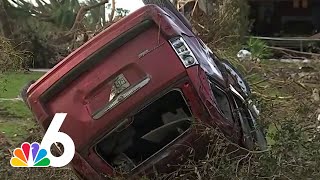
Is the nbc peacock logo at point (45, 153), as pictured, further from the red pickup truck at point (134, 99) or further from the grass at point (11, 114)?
the grass at point (11, 114)

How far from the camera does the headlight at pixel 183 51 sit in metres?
4.88

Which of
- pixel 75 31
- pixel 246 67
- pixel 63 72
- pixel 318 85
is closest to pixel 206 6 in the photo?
pixel 75 31

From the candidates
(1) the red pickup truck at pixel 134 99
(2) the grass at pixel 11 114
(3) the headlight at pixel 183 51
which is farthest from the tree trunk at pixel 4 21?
(3) the headlight at pixel 183 51

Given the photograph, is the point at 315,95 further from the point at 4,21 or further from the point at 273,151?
the point at 4,21

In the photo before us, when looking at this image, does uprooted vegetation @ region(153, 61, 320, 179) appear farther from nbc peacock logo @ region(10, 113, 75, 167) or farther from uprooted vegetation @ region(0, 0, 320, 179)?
nbc peacock logo @ region(10, 113, 75, 167)

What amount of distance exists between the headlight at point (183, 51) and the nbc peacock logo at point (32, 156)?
1402 mm

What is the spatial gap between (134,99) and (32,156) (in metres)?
1.07

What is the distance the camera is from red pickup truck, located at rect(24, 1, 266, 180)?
4855 mm

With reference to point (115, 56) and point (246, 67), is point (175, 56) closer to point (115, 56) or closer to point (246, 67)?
point (115, 56)

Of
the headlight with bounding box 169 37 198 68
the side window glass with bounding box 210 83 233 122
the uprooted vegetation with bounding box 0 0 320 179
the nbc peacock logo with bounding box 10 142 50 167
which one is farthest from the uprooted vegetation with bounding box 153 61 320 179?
the nbc peacock logo with bounding box 10 142 50 167

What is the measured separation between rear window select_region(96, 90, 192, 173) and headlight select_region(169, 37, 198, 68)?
0.30 meters

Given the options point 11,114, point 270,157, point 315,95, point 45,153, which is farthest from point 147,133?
point 11,114

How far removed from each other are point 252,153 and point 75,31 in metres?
8.31

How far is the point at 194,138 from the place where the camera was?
4.86 metres
